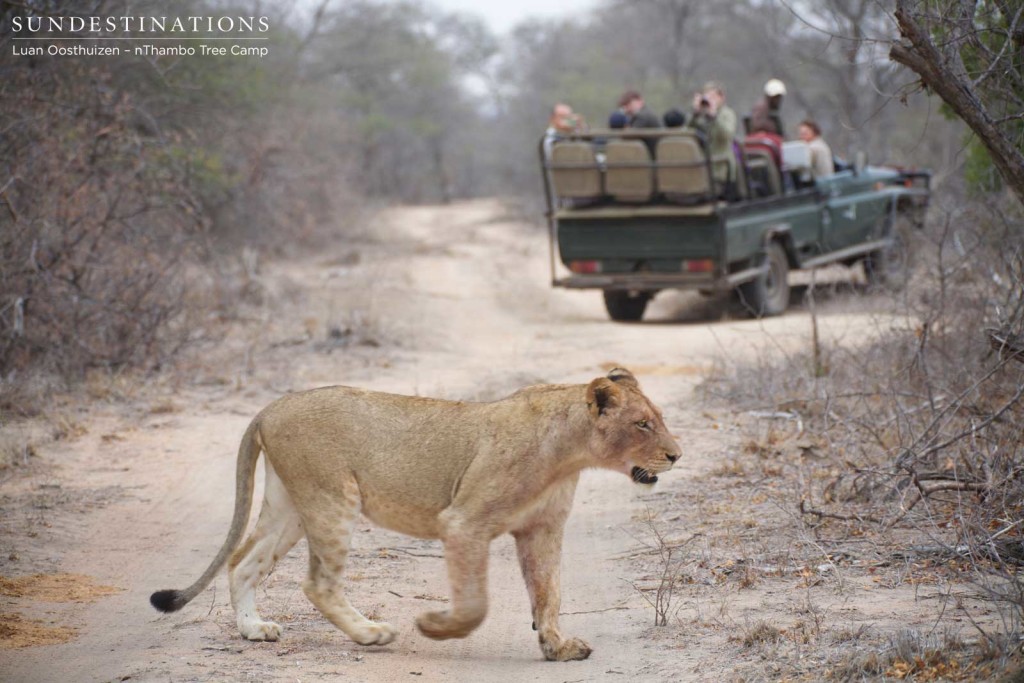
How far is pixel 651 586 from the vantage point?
545cm

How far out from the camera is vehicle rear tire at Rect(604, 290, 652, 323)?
1388 centimetres

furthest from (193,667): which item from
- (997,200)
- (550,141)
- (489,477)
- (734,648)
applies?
(550,141)

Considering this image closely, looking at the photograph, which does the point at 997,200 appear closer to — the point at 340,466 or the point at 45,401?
the point at 340,466

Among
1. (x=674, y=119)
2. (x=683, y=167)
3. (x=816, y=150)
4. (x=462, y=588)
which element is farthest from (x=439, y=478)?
(x=816, y=150)

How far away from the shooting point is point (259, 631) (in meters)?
4.71

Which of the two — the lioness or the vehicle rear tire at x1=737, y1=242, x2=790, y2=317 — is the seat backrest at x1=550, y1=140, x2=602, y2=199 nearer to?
the vehicle rear tire at x1=737, y1=242, x2=790, y2=317

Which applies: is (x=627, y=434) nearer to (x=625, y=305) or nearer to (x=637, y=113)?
(x=637, y=113)

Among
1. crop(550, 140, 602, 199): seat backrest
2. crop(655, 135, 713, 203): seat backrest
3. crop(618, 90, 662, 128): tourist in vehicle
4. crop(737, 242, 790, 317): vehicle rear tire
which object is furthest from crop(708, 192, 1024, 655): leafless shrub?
crop(618, 90, 662, 128): tourist in vehicle

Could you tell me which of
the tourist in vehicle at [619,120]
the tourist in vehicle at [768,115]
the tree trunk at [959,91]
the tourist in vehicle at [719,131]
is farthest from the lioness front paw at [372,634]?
the tourist in vehicle at [768,115]

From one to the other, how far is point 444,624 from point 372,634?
41cm

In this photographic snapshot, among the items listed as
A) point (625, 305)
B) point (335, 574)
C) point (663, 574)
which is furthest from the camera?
point (625, 305)

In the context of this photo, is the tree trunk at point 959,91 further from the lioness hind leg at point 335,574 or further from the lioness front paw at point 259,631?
the lioness front paw at point 259,631

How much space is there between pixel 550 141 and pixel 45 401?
643cm

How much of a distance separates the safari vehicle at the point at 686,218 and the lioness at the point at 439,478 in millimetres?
7621
